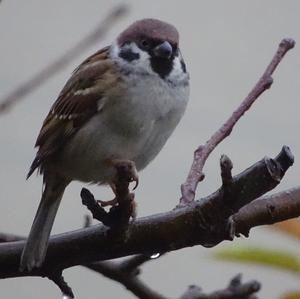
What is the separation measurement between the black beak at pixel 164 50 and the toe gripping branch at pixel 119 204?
2.90 ft

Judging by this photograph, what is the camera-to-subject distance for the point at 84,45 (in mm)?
924

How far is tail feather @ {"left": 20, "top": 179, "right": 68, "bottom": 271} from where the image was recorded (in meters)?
1.22

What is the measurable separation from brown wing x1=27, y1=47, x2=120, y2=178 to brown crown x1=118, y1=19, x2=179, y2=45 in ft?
0.32

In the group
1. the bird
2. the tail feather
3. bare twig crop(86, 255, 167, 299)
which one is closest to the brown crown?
the bird

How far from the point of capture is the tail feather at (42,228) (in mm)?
1218

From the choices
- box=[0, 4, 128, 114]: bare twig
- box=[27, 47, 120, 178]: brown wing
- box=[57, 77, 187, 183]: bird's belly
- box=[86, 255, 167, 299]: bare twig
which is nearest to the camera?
box=[0, 4, 128, 114]: bare twig

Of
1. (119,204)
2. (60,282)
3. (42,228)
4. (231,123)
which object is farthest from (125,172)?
(42,228)

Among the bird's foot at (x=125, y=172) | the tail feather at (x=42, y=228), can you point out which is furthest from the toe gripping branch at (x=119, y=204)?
the tail feather at (x=42, y=228)

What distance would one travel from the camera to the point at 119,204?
107 cm

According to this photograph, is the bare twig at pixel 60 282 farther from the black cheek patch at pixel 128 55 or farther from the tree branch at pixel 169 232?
the black cheek patch at pixel 128 55

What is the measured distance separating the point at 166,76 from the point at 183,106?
93 millimetres

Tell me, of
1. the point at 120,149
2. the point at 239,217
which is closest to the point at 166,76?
the point at 120,149

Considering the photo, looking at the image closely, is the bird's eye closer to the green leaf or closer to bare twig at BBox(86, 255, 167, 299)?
bare twig at BBox(86, 255, 167, 299)

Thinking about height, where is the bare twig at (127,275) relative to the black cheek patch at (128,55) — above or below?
below
